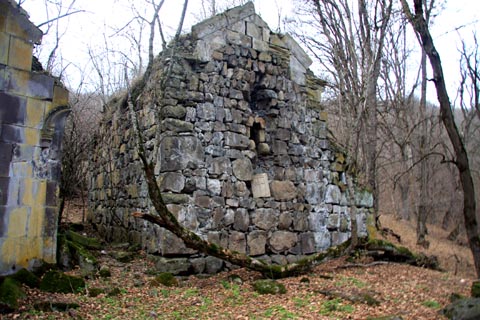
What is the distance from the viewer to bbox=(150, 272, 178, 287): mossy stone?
6435mm

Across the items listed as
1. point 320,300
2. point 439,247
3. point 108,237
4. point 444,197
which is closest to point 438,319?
point 320,300

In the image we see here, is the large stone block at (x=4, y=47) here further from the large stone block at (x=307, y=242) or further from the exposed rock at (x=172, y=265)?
the large stone block at (x=307, y=242)

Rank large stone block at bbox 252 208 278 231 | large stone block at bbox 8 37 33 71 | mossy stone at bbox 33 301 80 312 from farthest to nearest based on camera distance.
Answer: large stone block at bbox 252 208 278 231 < large stone block at bbox 8 37 33 71 < mossy stone at bbox 33 301 80 312

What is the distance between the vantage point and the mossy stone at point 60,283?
5529mm

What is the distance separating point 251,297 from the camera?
20.7ft

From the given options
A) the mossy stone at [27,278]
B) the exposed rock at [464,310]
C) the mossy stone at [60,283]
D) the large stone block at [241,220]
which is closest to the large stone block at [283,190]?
the large stone block at [241,220]

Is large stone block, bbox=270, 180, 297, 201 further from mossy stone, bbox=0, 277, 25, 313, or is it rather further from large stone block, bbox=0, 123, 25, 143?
mossy stone, bbox=0, 277, 25, 313

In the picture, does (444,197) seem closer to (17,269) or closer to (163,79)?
(163,79)

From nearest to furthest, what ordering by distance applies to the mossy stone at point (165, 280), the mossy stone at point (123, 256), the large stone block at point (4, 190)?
the large stone block at point (4, 190), the mossy stone at point (165, 280), the mossy stone at point (123, 256)

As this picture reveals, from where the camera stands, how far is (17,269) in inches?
217

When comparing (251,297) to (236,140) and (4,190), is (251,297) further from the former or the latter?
(4,190)

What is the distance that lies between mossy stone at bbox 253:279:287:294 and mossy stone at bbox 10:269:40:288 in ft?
9.95

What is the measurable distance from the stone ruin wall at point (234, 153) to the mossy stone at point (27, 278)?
1.99m

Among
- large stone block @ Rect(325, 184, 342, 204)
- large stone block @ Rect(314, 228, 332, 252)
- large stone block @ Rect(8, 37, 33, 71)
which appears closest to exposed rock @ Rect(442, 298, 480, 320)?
large stone block @ Rect(314, 228, 332, 252)
